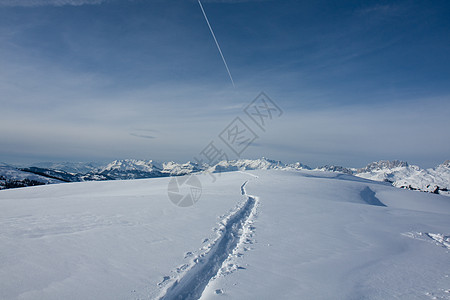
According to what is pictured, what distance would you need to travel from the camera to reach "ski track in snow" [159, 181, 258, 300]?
559cm

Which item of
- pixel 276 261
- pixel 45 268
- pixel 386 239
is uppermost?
pixel 386 239

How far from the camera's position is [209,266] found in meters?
7.07

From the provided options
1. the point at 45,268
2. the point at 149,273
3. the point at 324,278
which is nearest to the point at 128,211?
the point at 45,268

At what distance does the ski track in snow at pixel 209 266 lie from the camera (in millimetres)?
5586

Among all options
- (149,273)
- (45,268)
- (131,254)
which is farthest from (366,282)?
(45,268)

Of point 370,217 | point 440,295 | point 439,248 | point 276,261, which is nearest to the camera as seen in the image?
point 440,295

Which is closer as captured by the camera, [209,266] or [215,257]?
[209,266]

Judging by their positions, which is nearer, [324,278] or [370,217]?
[324,278]

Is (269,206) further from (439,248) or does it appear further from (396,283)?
(396,283)

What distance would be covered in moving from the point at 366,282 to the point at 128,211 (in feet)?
41.4

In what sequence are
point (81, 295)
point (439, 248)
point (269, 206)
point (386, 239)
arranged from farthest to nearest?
point (269, 206) → point (386, 239) → point (439, 248) → point (81, 295)

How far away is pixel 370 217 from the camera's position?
1473cm

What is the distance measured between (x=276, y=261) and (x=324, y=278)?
157 centimetres

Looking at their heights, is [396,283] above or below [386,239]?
below
